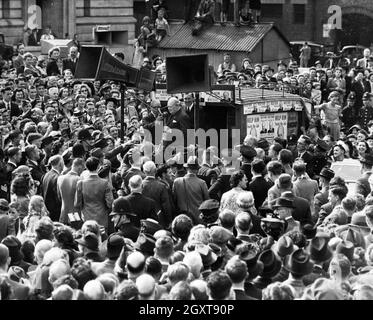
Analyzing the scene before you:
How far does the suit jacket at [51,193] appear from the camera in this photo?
14953 millimetres

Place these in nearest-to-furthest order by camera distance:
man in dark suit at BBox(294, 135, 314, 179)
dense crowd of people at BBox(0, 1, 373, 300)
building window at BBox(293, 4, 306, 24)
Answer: dense crowd of people at BBox(0, 1, 373, 300) → man in dark suit at BBox(294, 135, 314, 179) → building window at BBox(293, 4, 306, 24)

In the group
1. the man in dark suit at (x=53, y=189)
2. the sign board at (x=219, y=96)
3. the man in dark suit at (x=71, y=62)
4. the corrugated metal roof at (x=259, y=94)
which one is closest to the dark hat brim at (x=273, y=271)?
the man in dark suit at (x=53, y=189)

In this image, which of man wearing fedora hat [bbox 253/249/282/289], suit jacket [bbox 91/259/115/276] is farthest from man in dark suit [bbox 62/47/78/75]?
man wearing fedora hat [bbox 253/249/282/289]

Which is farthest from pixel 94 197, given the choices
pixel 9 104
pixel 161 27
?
pixel 161 27

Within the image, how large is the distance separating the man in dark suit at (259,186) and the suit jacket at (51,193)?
2.25 m

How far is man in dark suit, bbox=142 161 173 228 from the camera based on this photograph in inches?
566

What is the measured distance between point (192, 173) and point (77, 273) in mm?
4781

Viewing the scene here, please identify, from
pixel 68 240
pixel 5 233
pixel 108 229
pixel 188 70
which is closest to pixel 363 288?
pixel 68 240

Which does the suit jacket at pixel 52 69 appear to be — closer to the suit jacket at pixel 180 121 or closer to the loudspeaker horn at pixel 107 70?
the suit jacket at pixel 180 121

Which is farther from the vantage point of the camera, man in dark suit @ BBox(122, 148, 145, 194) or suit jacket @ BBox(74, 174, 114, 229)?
man in dark suit @ BBox(122, 148, 145, 194)

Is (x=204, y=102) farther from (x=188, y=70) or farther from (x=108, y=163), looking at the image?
(x=108, y=163)

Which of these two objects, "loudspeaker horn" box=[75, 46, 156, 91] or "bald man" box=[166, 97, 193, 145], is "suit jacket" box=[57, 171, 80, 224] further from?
"bald man" box=[166, 97, 193, 145]

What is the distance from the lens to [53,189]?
49.0ft

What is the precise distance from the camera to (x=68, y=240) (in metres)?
11.4
